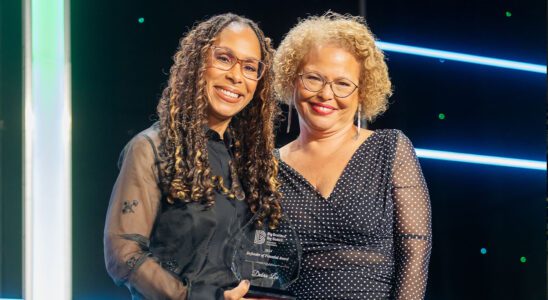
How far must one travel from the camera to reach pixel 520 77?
432 cm

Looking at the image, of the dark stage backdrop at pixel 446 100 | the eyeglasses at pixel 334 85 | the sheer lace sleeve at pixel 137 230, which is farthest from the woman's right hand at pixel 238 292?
the dark stage backdrop at pixel 446 100

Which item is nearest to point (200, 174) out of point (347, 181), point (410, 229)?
point (347, 181)

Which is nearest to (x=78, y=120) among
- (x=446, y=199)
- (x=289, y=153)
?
(x=289, y=153)

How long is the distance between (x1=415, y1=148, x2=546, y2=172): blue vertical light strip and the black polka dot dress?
5.00ft

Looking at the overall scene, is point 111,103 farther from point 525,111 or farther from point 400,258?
point 525,111

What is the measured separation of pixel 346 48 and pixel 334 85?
13 cm

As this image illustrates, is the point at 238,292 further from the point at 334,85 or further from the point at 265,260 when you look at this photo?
the point at 334,85

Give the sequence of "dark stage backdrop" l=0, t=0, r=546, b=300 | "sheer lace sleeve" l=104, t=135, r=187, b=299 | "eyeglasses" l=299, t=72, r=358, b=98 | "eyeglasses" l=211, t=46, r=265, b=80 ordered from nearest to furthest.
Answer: "sheer lace sleeve" l=104, t=135, r=187, b=299 → "eyeglasses" l=211, t=46, r=265, b=80 → "eyeglasses" l=299, t=72, r=358, b=98 → "dark stage backdrop" l=0, t=0, r=546, b=300

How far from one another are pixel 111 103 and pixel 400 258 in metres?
1.43

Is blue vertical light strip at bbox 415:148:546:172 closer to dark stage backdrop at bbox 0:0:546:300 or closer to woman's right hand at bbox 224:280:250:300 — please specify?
dark stage backdrop at bbox 0:0:546:300

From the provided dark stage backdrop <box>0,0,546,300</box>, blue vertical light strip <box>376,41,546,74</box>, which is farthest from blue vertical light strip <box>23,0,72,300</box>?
blue vertical light strip <box>376,41,546,74</box>

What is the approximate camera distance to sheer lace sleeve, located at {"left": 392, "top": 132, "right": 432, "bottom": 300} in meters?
2.47

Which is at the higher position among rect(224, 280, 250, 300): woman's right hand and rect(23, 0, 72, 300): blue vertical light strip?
rect(23, 0, 72, 300): blue vertical light strip

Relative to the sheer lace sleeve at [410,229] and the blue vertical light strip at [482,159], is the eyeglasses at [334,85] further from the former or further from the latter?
the blue vertical light strip at [482,159]
